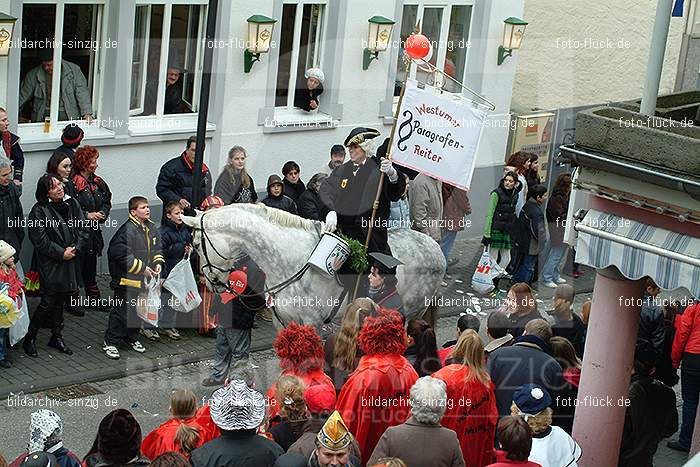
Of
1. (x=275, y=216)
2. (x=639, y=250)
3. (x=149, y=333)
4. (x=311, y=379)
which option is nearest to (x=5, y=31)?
(x=149, y=333)

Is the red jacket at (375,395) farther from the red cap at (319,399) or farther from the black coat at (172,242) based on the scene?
the black coat at (172,242)

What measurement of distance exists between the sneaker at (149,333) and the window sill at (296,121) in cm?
405

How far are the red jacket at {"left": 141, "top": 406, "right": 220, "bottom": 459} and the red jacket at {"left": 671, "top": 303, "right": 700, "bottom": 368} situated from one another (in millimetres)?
4979

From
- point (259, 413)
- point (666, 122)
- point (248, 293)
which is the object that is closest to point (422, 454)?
point (259, 413)

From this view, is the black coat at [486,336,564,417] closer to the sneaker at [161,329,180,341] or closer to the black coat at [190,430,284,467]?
the black coat at [190,430,284,467]

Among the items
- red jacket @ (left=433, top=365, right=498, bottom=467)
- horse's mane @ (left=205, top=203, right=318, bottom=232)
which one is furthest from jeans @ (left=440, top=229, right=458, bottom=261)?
red jacket @ (left=433, top=365, right=498, bottom=467)

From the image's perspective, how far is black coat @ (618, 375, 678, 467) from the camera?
9.81m

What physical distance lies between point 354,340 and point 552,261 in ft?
26.4

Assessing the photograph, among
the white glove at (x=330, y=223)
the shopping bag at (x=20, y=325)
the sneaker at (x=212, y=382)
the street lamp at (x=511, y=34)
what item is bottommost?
the sneaker at (x=212, y=382)

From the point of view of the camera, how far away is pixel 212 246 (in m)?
10.9

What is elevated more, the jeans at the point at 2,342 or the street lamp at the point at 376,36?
the street lamp at the point at 376,36

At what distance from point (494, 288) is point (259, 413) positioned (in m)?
9.59

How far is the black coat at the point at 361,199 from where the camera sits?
11961 mm

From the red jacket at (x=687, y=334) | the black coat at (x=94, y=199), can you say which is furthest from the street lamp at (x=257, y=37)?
the red jacket at (x=687, y=334)
